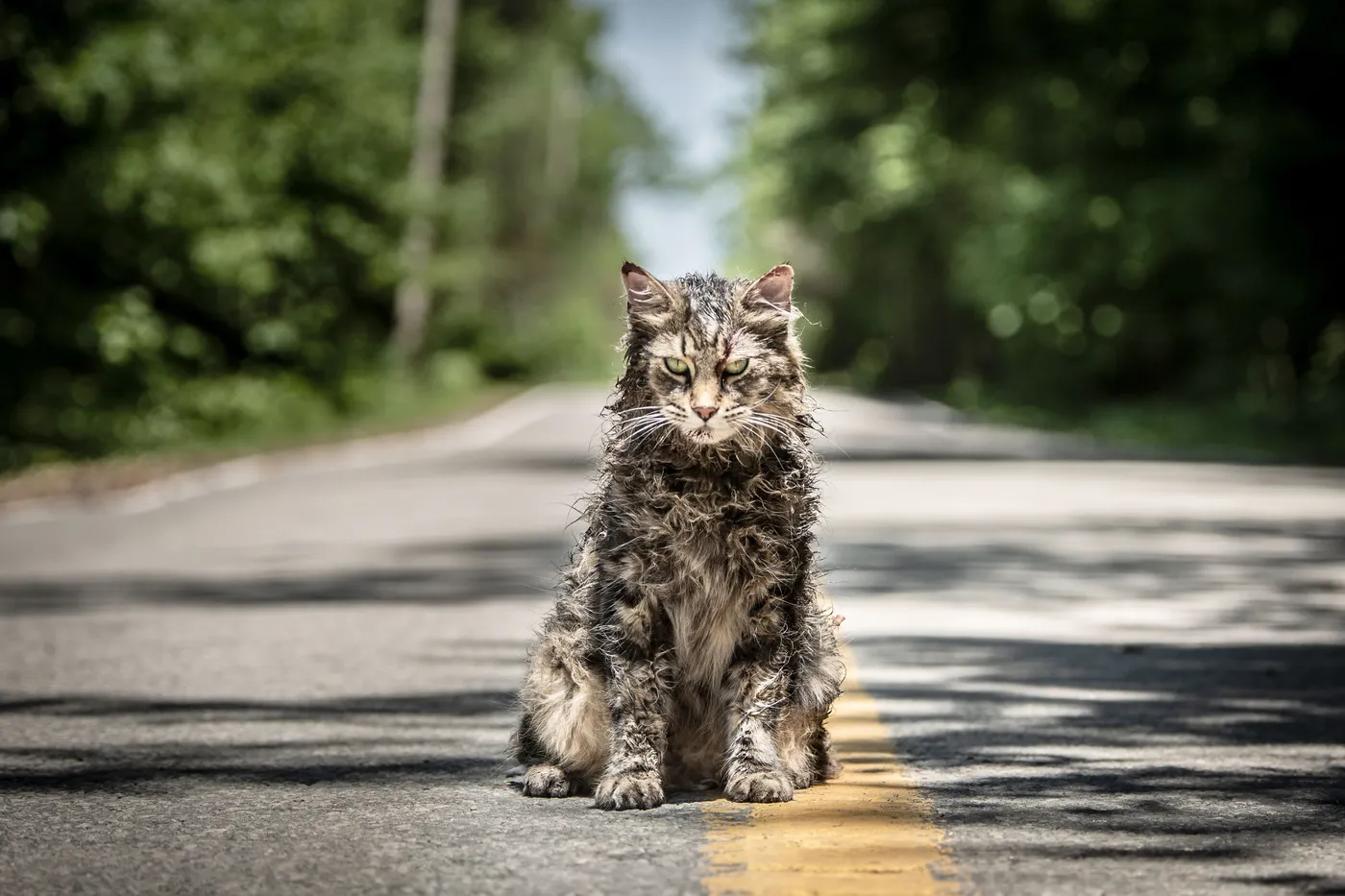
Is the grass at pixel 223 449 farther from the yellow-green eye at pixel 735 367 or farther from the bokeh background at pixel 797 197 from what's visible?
the yellow-green eye at pixel 735 367

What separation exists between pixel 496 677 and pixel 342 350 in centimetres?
3221

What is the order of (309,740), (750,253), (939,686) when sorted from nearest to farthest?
(309,740)
(939,686)
(750,253)

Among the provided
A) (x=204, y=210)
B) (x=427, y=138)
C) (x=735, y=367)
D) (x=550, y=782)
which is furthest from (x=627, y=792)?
(x=427, y=138)

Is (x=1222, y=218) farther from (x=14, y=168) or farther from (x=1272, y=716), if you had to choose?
(x=1272, y=716)

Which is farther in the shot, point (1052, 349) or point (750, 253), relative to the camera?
point (750, 253)

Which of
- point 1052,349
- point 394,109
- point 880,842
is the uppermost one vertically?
point 394,109

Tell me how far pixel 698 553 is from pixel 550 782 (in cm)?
86

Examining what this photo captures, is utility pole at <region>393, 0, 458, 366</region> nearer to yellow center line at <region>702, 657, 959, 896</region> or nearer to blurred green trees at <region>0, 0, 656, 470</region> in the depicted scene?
blurred green trees at <region>0, 0, 656, 470</region>

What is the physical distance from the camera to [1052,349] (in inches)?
1797

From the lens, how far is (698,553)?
552 cm

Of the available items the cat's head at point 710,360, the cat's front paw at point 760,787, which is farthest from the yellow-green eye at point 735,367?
the cat's front paw at point 760,787

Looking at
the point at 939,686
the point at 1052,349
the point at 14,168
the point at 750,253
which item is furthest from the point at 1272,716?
the point at 750,253

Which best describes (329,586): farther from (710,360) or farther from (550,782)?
(710,360)

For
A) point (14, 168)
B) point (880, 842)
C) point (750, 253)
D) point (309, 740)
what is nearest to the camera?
point (880, 842)
